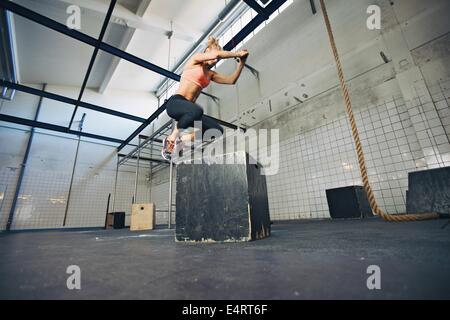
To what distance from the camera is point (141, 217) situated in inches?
130

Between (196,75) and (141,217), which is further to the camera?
(141,217)

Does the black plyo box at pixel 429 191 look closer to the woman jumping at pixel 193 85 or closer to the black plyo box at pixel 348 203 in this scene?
the black plyo box at pixel 348 203

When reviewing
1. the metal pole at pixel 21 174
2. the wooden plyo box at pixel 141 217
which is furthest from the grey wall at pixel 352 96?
the metal pole at pixel 21 174

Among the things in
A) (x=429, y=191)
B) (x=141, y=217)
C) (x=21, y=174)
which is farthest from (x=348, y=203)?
(x=21, y=174)

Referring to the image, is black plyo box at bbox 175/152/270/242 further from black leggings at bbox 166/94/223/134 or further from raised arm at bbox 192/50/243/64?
raised arm at bbox 192/50/243/64

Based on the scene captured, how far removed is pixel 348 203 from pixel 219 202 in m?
2.19

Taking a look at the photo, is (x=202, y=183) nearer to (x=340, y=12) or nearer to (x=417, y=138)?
(x=417, y=138)

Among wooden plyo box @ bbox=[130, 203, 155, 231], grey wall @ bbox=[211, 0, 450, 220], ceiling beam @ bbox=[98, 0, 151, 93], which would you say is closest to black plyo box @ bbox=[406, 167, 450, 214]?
grey wall @ bbox=[211, 0, 450, 220]

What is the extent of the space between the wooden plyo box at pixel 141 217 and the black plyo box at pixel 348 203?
2851 millimetres

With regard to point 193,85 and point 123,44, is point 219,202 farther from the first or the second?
point 123,44

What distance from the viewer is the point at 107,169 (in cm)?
646
